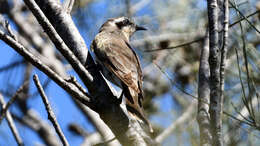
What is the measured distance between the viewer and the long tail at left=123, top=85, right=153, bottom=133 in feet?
9.18

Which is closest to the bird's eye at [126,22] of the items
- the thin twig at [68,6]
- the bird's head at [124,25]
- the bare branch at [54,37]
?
the bird's head at [124,25]

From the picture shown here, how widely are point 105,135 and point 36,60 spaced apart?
2305mm

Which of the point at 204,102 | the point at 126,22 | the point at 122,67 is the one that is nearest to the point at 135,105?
the point at 204,102

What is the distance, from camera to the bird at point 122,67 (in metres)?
3.04

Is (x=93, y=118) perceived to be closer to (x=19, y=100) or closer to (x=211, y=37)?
(x=19, y=100)

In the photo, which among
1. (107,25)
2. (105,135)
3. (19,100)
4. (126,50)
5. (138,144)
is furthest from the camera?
(19,100)

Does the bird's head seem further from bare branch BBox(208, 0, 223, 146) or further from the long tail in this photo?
bare branch BBox(208, 0, 223, 146)

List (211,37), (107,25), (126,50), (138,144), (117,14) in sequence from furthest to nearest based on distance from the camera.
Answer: (117,14) → (107,25) → (126,50) → (138,144) → (211,37)

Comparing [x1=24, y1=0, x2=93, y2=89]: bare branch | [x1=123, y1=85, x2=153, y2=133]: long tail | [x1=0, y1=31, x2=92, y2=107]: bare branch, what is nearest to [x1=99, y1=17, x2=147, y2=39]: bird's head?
[x1=123, y1=85, x2=153, y2=133]: long tail

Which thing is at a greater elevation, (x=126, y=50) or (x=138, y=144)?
(x=126, y=50)

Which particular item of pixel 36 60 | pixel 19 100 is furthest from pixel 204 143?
pixel 19 100

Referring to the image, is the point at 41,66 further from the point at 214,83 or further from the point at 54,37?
the point at 214,83

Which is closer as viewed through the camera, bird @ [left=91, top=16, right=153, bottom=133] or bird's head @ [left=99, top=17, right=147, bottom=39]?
bird @ [left=91, top=16, right=153, bottom=133]

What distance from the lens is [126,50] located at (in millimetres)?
4125
